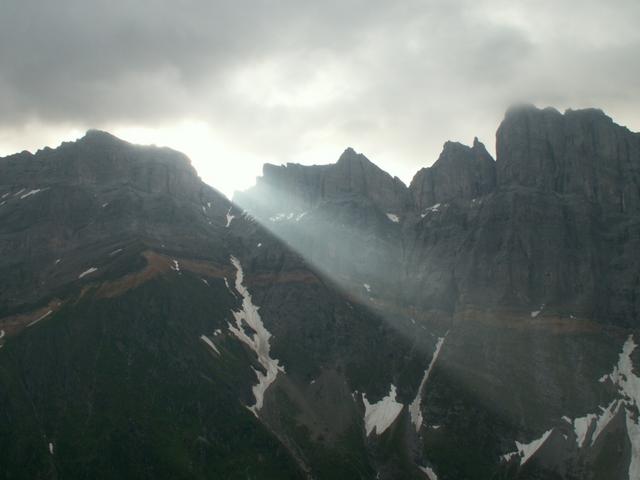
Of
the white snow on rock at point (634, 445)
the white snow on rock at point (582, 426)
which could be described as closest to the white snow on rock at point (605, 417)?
the white snow on rock at point (582, 426)

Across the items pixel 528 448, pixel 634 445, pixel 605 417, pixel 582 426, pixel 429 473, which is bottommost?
pixel 429 473

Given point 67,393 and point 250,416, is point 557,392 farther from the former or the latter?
point 67,393

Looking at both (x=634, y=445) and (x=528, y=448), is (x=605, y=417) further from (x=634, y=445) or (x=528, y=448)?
(x=528, y=448)

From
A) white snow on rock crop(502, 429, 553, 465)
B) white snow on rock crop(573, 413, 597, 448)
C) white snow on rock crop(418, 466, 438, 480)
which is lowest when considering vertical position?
white snow on rock crop(418, 466, 438, 480)

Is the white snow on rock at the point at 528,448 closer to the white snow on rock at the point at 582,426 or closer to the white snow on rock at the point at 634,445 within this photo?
the white snow on rock at the point at 582,426

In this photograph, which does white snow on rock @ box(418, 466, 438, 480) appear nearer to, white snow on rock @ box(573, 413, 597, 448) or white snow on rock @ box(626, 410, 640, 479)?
white snow on rock @ box(573, 413, 597, 448)

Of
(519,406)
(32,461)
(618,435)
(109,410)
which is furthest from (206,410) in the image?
(618,435)

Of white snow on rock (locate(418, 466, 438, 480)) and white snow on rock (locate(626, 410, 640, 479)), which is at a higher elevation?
white snow on rock (locate(626, 410, 640, 479))

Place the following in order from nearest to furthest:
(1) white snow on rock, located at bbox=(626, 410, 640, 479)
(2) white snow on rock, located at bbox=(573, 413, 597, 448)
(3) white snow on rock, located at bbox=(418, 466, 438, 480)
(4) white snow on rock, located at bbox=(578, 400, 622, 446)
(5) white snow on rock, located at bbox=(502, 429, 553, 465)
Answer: (1) white snow on rock, located at bbox=(626, 410, 640, 479) → (3) white snow on rock, located at bbox=(418, 466, 438, 480) → (5) white snow on rock, located at bbox=(502, 429, 553, 465) → (2) white snow on rock, located at bbox=(573, 413, 597, 448) → (4) white snow on rock, located at bbox=(578, 400, 622, 446)

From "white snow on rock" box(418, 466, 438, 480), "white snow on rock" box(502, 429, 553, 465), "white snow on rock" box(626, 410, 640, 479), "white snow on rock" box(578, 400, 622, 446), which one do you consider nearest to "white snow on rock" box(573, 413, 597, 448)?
"white snow on rock" box(578, 400, 622, 446)

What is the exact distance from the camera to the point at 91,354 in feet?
655

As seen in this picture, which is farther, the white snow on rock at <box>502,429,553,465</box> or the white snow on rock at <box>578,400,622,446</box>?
the white snow on rock at <box>578,400,622,446</box>

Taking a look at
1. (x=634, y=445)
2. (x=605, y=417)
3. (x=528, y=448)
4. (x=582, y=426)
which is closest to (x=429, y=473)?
(x=528, y=448)

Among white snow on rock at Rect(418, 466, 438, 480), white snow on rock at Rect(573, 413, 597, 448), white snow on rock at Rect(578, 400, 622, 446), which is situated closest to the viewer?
white snow on rock at Rect(418, 466, 438, 480)
